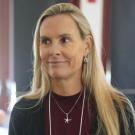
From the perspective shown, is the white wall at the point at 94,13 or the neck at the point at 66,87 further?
the white wall at the point at 94,13

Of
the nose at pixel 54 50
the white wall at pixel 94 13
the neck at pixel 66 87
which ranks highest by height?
the white wall at pixel 94 13

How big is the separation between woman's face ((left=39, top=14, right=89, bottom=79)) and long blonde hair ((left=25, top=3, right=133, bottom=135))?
0.03 meters

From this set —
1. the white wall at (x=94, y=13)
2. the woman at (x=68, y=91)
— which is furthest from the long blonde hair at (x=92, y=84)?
the white wall at (x=94, y=13)

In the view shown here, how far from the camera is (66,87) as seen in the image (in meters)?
1.18

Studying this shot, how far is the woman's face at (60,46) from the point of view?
3.59 ft

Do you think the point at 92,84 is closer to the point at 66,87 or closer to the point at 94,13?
the point at 66,87

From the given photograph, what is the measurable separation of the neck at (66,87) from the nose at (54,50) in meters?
0.12

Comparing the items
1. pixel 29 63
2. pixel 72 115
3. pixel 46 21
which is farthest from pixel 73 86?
pixel 29 63

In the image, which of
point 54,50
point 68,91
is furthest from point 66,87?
point 54,50

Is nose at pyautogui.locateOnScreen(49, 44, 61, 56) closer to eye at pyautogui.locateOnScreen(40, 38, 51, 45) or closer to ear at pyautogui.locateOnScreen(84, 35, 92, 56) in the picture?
eye at pyautogui.locateOnScreen(40, 38, 51, 45)

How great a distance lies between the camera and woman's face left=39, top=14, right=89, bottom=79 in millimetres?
1096

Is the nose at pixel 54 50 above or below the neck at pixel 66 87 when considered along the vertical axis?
above

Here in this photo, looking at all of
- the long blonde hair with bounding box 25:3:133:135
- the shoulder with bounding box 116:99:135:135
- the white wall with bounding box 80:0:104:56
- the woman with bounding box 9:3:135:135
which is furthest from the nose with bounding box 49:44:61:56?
the white wall with bounding box 80:0:104:56

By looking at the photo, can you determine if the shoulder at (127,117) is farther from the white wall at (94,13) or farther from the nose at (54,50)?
the white wall at (94,13)
